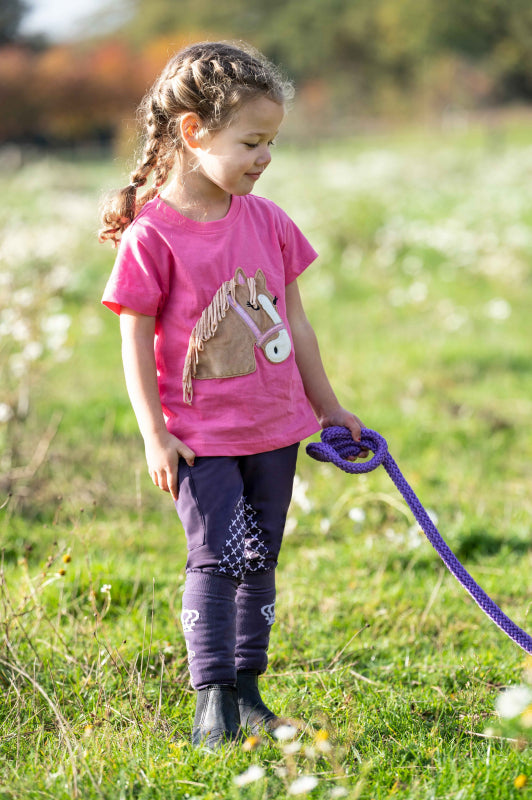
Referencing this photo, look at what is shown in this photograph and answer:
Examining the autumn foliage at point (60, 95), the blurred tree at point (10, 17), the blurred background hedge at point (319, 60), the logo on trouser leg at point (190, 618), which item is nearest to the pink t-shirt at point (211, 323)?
the logo on trouser leg at point (190, 618)

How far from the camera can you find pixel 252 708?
7.89 feet

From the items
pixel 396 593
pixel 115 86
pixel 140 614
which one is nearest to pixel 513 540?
pixel 396 593

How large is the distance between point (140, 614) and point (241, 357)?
1.20 meters

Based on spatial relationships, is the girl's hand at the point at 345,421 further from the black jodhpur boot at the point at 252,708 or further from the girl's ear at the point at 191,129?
the girl's ear at the point at 191,129

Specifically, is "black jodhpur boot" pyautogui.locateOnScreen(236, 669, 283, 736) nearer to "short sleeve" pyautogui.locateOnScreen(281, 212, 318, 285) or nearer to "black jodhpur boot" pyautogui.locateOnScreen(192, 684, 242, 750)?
"black jodhpur boot" pyautogui.locateOnScreen(192, 684, 242, 750)

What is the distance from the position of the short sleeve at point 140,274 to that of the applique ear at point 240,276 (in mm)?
189

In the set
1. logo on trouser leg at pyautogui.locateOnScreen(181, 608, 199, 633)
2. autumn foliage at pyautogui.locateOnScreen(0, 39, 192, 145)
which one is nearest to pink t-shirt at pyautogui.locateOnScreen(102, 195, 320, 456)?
logo on trouser leg at pyautogui.locateOnScreen(181, 608, 199, 633)

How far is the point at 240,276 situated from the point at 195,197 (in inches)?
9.6

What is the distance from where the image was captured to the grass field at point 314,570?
6.91ft

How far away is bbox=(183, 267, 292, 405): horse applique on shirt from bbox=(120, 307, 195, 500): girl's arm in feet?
0.31

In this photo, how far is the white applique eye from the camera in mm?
2389

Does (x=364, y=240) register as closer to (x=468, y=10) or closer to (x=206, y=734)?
(x=206, y=734)

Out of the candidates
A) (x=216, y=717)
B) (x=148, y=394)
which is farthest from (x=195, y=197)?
(x=216, y=717)

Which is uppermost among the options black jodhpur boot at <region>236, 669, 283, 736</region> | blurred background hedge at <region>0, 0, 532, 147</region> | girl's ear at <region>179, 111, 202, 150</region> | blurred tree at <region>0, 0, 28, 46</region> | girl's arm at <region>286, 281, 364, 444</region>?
blurred background hedge at <region>0, 0, 532, 147</region>
